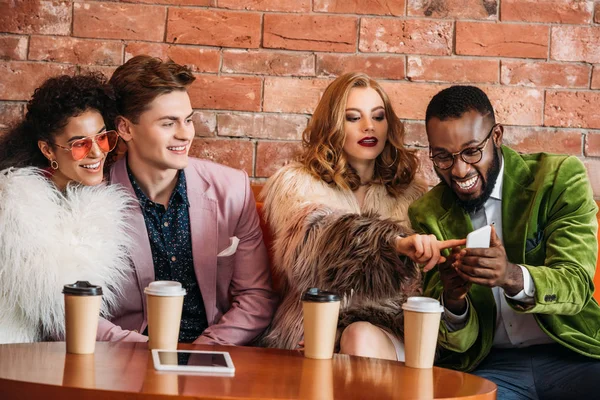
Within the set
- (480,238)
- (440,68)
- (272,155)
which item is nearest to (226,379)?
(480,238)

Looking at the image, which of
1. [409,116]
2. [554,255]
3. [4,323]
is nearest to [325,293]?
[554,255]

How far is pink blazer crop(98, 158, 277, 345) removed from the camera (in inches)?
92.1

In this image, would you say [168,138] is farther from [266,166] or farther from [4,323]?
[4,323]

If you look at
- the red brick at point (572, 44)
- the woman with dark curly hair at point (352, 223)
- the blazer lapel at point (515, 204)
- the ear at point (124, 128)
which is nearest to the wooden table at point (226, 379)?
the woman with dark curly hair at point (352, 223)

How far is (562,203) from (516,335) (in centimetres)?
36

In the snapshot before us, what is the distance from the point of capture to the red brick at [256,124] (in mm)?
2793

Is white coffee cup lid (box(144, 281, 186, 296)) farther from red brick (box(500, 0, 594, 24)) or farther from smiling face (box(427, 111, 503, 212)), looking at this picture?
red brick (box(500, 0, 594, 24))

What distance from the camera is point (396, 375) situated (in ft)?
4.86

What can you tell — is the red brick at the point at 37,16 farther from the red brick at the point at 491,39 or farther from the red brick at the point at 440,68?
the red brick at the point at 491,39

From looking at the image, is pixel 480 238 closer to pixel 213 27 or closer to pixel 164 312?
pixel 164 312

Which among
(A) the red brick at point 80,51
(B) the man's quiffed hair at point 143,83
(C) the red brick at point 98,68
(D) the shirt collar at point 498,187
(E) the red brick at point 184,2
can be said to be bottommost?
(D) the shirt collar at point 498,187

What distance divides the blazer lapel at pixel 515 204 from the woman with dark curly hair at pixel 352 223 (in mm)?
237

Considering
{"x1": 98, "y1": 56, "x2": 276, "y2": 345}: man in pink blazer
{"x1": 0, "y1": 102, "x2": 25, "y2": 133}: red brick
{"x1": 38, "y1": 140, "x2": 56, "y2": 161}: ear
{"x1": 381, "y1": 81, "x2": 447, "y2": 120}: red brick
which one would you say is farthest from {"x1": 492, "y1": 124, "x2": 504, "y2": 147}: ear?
{"x1": 0, "y1": 102, "x2": 25, "y2": 133}: red brick

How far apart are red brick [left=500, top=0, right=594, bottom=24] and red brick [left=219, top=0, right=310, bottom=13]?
69cm
